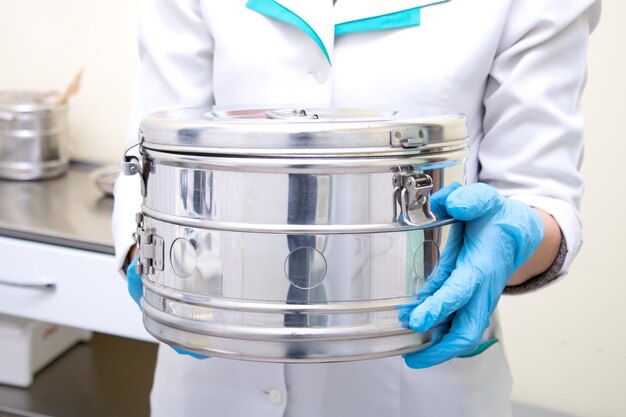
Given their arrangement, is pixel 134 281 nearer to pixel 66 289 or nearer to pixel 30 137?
pixel 66 289

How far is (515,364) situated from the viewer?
1.62 metres

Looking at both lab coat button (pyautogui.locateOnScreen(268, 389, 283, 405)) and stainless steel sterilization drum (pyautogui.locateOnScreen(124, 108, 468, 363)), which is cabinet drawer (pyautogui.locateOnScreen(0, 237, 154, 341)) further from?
stainless steel sterilization drum (pyautogui.locateOnScreen(124, 108, 468, 363))

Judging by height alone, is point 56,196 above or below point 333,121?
below

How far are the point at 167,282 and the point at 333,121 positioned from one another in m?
0.18

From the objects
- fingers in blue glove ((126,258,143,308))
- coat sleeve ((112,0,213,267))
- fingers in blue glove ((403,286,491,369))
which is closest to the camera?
fingers in blue glove ((403,286,491,369))

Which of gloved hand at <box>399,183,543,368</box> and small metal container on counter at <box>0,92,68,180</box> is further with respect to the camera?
small metal container on counter at <box>0,92,68,180</box>

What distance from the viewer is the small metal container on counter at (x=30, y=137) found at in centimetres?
177

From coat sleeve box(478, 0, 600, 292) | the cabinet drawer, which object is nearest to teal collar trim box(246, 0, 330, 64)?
coat sleeve box(478, 0, 600, 292)

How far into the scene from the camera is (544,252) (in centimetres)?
75

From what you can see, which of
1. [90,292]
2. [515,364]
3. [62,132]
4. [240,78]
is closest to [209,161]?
[240,78]

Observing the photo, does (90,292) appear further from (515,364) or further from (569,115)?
(569,115)

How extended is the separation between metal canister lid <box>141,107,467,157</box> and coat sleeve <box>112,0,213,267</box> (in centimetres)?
31

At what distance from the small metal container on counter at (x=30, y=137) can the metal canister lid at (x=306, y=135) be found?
131cm

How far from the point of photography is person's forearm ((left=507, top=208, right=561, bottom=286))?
75 centimetres
